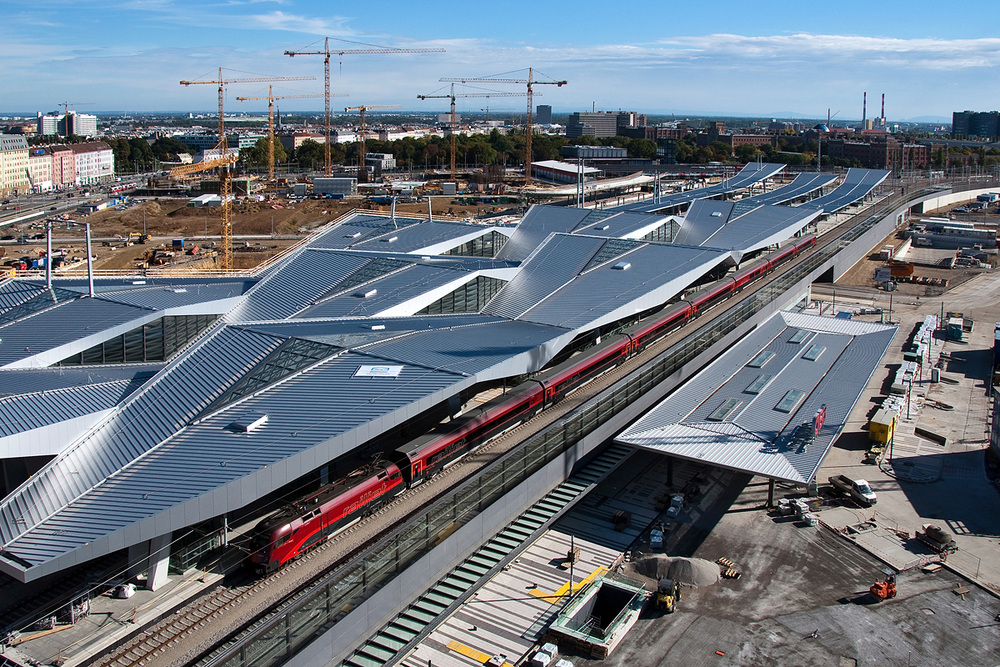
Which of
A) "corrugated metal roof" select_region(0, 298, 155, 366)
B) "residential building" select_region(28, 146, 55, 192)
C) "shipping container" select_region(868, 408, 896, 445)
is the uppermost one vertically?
"residential building" select_region(28, 146, 55, 192)

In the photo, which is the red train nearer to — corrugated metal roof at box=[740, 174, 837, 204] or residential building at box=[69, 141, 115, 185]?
corrugated metal roof at box=[740, 174, 837, 204]

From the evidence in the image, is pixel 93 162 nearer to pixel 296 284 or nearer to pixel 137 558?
pixel 296 284

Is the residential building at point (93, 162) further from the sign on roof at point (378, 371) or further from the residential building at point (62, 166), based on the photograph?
the sign on roof at point (378, 371)

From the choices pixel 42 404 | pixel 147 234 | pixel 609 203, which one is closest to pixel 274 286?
pixel 42 404

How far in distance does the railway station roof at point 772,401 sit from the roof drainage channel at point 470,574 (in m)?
2.33

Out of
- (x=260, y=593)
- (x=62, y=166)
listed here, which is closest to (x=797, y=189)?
(x=260, y=593)

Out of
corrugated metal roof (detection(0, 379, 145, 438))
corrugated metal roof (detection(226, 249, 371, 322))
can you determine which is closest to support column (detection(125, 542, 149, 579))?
corrugated metal roof (detection(0, 379, 145, 438))

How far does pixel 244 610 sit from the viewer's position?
19547 millimetres

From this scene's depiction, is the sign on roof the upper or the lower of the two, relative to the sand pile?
upper

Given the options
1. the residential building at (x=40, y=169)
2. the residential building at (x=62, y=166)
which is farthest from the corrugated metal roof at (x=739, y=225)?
the residential building at (x=62, y=166)

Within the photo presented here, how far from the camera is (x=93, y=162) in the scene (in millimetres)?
160250

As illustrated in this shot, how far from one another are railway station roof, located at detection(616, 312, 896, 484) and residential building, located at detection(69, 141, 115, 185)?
478 feet

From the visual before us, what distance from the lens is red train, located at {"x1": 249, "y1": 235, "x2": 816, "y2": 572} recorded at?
21.3m

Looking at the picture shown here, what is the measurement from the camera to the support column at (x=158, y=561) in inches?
837
